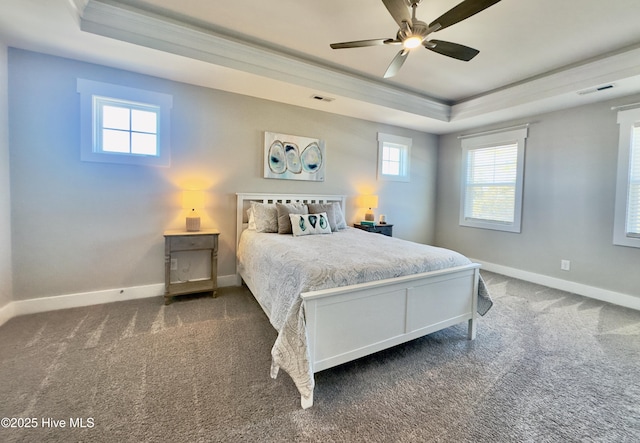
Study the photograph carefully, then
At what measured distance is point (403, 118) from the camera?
4504mm

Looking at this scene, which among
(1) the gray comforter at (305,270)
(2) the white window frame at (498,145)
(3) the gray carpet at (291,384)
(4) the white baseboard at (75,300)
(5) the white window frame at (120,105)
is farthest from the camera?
(2) the white window frame at (498,145)

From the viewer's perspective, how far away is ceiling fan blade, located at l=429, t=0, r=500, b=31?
1.71 m

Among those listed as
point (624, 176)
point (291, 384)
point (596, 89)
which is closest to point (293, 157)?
point (291, 384)

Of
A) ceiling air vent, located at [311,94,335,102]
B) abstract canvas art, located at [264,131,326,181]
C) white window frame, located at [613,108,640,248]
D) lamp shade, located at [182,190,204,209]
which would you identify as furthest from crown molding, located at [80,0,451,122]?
→ white window frame, located at [613,108,640,248]

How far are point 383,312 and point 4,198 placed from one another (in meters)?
3.58

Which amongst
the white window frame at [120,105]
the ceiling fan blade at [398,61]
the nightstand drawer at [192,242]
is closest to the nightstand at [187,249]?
the nightstand drawer at [192,242]

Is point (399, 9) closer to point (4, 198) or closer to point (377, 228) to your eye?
point (377, 228)

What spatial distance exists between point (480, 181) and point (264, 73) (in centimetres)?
409

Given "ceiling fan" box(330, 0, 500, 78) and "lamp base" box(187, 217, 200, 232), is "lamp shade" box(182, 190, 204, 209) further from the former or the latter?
"ceiling fan" box(330, 0, 500, 78)

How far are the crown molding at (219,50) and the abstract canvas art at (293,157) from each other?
2.76ft

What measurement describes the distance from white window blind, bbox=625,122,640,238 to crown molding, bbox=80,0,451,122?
2.81 metres

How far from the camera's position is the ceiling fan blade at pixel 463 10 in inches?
67.4

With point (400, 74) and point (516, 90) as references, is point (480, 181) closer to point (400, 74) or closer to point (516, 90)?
point (516, 90)

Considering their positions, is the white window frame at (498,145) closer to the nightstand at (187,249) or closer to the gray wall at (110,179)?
the gray wall at (110,179)
